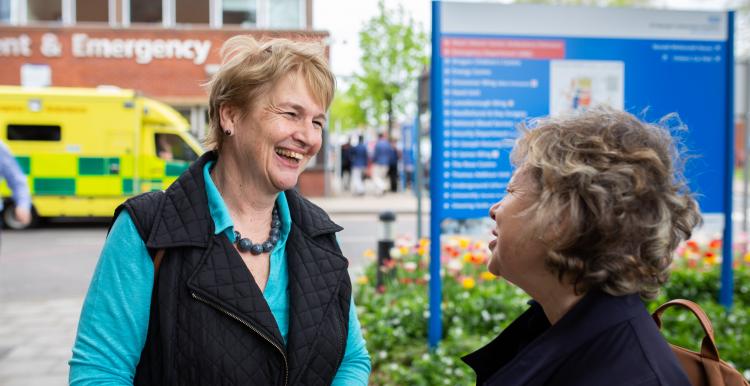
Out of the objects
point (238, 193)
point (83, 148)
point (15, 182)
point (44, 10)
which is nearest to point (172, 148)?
point (83, 148)

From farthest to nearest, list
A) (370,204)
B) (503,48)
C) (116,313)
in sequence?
(370,204) → (503,48) → (116,313)

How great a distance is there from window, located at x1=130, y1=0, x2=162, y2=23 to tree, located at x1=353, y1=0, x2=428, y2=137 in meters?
6.33

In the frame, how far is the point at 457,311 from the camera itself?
15.6 feet

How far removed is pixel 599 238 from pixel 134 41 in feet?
64.3

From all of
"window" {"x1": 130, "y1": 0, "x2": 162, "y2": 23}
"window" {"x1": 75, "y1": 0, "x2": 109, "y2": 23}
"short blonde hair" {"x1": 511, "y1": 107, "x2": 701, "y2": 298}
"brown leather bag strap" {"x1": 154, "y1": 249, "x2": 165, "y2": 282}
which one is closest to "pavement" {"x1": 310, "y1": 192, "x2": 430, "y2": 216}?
"window" {"x1": 130, "y1": 0, "x2": 162, "y2": 23}

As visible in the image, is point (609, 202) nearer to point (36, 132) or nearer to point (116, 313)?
point (116, 313)

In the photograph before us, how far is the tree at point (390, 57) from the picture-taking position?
21.8 metres

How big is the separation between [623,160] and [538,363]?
0.44 meters

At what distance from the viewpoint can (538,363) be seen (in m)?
1.35

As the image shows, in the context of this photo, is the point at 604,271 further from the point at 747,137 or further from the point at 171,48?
the point at 171,48

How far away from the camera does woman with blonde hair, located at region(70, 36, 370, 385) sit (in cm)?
165

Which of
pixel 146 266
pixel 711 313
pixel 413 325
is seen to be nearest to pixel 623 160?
pixel 146 266

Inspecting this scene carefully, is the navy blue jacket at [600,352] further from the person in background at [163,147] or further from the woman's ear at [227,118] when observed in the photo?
the person in background at [163,147]

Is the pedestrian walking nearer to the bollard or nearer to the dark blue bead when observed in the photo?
the bollard
